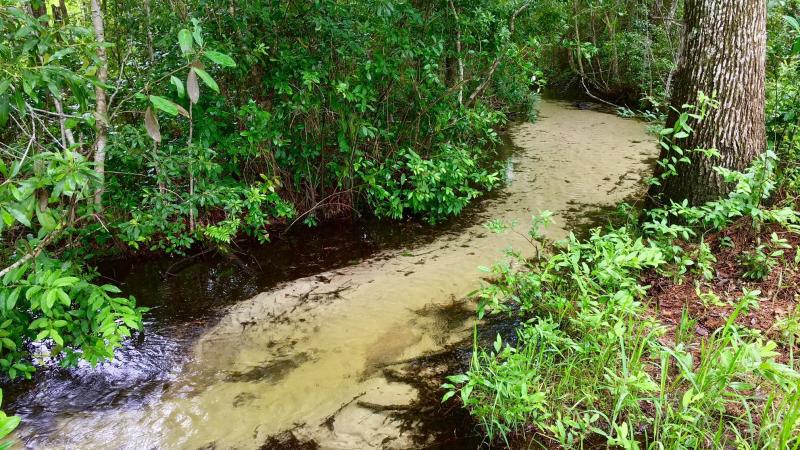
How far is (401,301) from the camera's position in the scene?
14.9 feet

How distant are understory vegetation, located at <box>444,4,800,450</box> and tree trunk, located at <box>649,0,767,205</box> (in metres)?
0.15

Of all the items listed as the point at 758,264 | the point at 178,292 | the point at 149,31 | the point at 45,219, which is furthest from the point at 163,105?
the point at 758,264

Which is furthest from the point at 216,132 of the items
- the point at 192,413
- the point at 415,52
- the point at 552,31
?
the point at 552,31

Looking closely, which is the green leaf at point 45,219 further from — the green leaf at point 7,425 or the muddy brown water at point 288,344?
the muddy brown water at point 288,344

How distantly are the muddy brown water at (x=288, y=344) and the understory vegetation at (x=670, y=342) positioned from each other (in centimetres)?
73

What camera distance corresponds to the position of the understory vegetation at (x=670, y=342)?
240 centimetres

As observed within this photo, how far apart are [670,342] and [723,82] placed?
2.17 meters

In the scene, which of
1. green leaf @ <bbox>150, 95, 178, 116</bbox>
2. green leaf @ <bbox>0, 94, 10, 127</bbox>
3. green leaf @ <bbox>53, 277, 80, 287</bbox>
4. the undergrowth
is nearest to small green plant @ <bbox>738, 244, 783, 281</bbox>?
the undergrowth

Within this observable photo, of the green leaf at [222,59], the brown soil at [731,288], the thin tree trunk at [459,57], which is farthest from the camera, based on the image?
the thin tree trunk at [459,57]

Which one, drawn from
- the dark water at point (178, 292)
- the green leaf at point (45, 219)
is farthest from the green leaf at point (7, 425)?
the dark water at point (178, 292)

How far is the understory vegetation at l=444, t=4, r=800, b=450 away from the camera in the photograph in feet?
7.88

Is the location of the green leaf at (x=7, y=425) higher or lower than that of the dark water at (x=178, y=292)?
higher

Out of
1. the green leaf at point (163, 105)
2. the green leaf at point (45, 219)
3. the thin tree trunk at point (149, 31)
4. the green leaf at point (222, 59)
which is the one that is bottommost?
the green leaf at point (45, 219)

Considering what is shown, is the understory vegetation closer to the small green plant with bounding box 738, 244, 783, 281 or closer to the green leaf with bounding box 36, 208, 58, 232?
the small green plant with bounding box 738, 244, 783, 281
